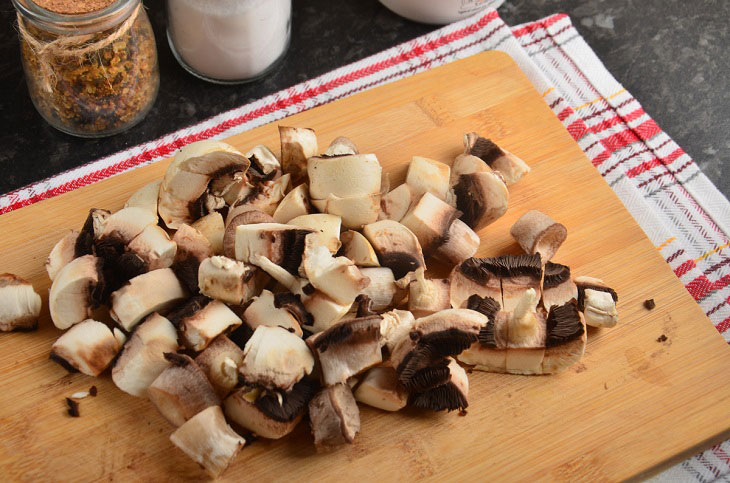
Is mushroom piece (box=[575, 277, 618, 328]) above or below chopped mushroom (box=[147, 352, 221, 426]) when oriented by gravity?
above

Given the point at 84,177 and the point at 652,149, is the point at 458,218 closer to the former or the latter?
the point at 652,149

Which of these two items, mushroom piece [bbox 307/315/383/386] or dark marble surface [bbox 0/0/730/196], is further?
dark marble surface [bbox 0/0/730/196]

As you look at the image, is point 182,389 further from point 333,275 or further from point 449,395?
point 449,395

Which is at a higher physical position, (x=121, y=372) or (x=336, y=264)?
(x=336, y=264)

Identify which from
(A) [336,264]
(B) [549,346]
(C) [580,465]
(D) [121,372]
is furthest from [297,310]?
(C) [580,465]

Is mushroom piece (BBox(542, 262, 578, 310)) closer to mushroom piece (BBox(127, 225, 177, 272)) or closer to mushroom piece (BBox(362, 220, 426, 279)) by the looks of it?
mushroom piece (BBox(362, 220, 426, 279))

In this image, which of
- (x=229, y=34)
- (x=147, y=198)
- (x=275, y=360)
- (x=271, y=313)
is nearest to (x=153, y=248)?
(x=147, y=198)

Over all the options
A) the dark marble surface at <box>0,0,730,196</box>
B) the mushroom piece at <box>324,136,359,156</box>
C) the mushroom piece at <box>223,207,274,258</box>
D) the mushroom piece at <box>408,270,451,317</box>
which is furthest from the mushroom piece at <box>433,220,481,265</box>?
the dark marble surface at <box>0,0,730,196</box>

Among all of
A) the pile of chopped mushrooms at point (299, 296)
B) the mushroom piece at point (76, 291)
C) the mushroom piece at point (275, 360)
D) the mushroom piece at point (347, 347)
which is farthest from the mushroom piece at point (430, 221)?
the mushroom piece at point (76, 291)
